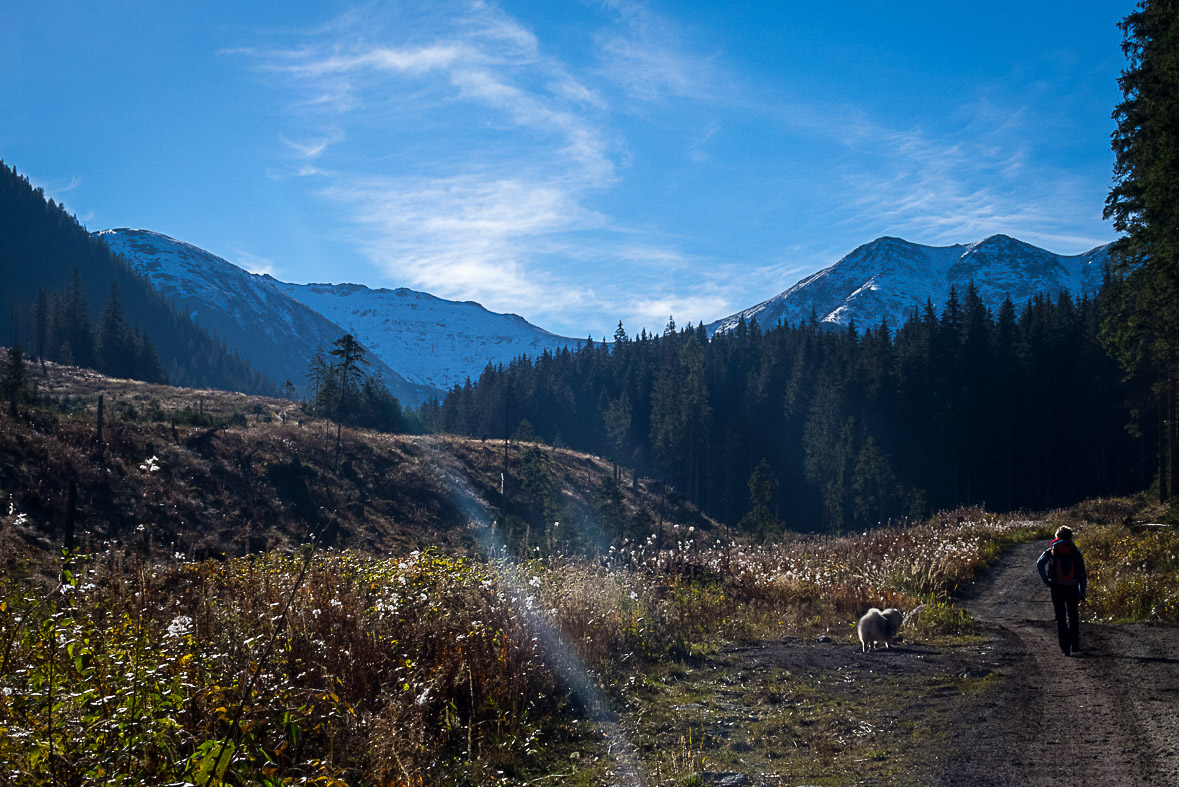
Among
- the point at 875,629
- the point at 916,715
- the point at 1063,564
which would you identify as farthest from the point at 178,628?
the point at 1063,564

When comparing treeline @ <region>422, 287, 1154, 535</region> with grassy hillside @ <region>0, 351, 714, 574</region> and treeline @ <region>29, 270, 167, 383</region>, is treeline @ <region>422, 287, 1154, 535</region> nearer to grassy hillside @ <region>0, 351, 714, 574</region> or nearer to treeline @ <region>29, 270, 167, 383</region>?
grassy hillside @ <region>0, 351, 714, 574</region>

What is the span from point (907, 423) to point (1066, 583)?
2390 inches

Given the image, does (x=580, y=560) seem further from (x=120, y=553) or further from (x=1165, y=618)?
(x=1165, y=618)

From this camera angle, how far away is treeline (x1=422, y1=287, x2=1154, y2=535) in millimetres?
60000

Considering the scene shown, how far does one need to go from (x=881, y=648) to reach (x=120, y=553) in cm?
839

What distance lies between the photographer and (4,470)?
79.9 feet

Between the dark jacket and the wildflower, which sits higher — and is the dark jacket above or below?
below

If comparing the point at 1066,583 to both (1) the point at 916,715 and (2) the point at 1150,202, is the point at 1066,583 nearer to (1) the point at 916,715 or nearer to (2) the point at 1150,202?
(1) the point at 916,715

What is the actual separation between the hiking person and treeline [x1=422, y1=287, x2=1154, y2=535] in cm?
3595

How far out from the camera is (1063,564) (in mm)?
8531

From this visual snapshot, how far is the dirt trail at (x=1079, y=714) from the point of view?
14.0 feet

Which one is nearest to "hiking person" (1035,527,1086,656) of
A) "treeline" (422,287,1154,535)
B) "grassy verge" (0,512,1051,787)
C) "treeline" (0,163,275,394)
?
"grassy verge" (0,512,1051,787)

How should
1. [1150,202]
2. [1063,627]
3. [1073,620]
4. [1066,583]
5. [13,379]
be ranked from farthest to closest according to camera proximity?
[13,379]
[1150,202]
[1066,583]
[1073,620]
[1063,627]

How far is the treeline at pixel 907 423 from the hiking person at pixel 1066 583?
3595 cm
